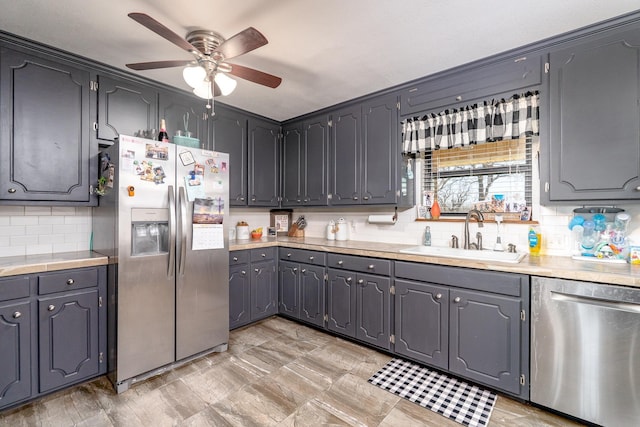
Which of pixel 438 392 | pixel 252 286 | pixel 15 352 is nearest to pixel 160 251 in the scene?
pixel 15 352

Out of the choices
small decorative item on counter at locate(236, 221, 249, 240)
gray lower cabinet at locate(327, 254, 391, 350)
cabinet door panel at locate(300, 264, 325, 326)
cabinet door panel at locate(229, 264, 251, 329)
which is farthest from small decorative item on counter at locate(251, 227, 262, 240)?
gray lower cabinet at locate(327, 254, 391, 350)

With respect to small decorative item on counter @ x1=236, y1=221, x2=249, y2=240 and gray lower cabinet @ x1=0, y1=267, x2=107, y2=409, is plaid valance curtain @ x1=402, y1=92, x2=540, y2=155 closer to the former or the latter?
small decorative item on counter @ x1=236, y1=221, x2=249, y2=240

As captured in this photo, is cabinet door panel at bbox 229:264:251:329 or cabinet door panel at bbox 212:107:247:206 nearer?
cabinet door panel at bbox 229:264:251:329

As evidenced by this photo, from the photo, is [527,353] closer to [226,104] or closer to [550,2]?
[550,2]

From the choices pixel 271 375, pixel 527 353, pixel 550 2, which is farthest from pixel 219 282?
pixel 550 2

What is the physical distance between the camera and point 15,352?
183 cm

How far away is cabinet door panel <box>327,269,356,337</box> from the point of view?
2717 mm

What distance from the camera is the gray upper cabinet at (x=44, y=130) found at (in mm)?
1994

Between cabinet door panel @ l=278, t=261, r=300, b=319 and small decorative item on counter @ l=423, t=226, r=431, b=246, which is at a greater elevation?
small decorative item on counter @ l=423, t=226, r=431, b=246

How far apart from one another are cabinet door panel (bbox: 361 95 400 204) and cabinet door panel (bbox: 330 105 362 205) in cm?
8

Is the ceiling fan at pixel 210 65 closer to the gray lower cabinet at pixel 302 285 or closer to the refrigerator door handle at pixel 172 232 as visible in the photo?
the refrigerator door handle at pixel 172 232

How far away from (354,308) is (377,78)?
2.06 meters

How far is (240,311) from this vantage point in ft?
9.86

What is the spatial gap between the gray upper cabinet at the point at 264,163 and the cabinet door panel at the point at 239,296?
859 millimetres
